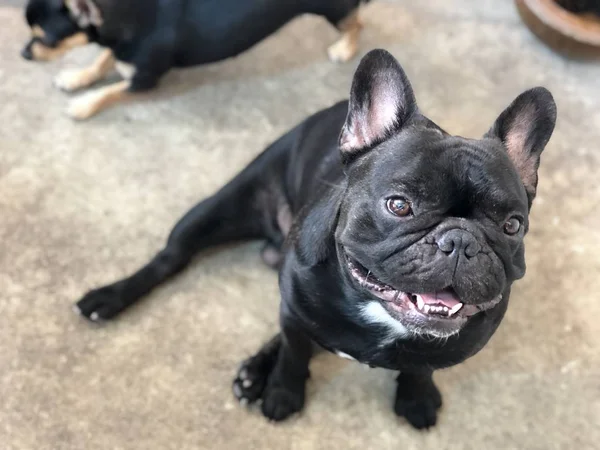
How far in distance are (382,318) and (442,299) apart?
0.68ft

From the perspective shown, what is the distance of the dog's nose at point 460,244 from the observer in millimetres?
1328

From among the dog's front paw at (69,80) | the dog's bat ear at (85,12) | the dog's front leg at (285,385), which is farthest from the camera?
the dog's front paw at (69,80)

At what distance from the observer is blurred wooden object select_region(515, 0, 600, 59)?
9.71 feet

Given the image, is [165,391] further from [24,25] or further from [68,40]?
[24,25]

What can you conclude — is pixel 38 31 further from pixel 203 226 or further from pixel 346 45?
pixel 346 45

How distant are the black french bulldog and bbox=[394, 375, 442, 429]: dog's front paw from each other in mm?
32

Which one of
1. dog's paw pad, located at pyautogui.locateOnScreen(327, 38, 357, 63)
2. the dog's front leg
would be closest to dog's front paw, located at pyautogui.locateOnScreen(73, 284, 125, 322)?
the dog's front leg

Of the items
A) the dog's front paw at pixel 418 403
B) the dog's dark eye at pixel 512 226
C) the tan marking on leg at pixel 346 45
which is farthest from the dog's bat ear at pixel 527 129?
the tan marking on leg at pixel 346 45

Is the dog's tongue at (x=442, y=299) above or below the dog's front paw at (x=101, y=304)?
above

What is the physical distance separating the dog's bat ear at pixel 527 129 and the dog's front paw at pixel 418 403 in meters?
0.80

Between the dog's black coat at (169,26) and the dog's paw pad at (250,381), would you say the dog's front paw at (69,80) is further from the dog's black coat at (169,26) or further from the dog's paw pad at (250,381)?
the dog's paw pad at (250,381)

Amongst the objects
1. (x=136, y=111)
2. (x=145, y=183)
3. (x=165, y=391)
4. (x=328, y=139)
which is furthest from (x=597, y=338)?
(x=136, y=111)

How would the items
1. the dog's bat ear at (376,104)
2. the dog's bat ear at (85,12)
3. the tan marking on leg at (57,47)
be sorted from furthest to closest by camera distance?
the tan marking on leg at (57,47), the dog's bat ear at (85,12), the dog's bat ear at (376,104)

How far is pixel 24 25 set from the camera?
296 centimetres
